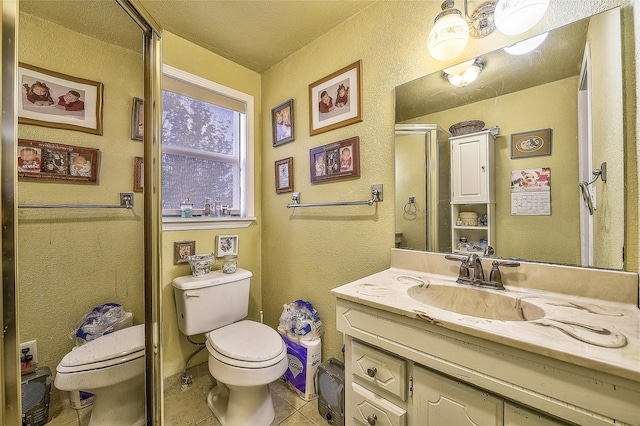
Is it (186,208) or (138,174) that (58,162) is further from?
(186,208)

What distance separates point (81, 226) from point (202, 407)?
1.17 meters

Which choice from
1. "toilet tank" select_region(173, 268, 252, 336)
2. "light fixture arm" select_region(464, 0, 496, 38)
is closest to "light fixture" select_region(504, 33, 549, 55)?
"light fixture arm" select_region(464, 0, 496, 38)

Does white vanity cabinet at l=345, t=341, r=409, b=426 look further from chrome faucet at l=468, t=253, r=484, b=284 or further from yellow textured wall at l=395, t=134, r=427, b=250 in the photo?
yellow textured wall at l=395, t=134, r=427, b=250

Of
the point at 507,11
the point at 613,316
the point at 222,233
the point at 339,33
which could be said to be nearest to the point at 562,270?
the point at 613,316

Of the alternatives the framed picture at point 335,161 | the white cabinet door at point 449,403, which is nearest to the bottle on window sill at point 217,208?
the framed picture at point 335,161

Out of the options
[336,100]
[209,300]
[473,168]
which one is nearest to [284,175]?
[336,100]

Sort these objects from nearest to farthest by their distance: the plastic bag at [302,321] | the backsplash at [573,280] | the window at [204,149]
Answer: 1. the backsplash at [573,280]
2. the plastic bag at [302,321]
3. the window at [204,149]

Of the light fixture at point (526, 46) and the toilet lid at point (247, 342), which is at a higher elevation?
the light fixture at point (526, 46)

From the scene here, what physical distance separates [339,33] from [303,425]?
2254mm

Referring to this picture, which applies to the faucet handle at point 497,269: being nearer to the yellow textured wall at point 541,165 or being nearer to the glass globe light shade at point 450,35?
the yellow textured wall at point 541,165

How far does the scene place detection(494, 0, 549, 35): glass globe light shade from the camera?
0.86 metres

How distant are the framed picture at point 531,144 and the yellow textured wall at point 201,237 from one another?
1.68 metres

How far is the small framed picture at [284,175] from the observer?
182 centimetres

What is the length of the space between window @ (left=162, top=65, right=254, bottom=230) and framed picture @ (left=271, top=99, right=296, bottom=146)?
0.69ft
